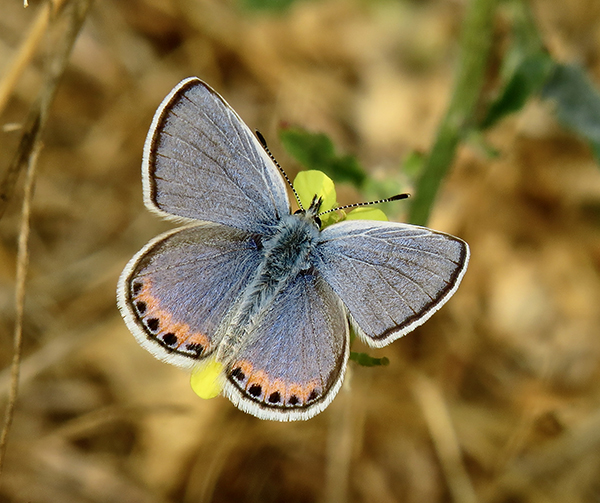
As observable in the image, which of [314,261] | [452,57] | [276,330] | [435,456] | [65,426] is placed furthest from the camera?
[452,57]

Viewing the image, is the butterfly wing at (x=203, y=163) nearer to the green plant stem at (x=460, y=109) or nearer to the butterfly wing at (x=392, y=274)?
the butterfly wing at (x=392, y=274)

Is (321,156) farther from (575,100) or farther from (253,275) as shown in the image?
(575,100)

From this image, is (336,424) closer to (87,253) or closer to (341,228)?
(341,228)

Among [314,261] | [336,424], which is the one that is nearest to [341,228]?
[314,261]

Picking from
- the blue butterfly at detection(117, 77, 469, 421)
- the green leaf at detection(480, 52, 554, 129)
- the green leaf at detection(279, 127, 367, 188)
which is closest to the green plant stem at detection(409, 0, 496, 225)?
the green leaf at detection(480, 52, 554, 129)

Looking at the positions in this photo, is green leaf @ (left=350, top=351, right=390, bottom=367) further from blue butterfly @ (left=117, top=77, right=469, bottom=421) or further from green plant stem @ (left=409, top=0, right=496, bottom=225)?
green plant stem @ (left=409, top=0, right=496, bottom=225)

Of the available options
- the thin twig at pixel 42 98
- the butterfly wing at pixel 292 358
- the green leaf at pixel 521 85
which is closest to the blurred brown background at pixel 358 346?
the thin twig at pixel 42 98
